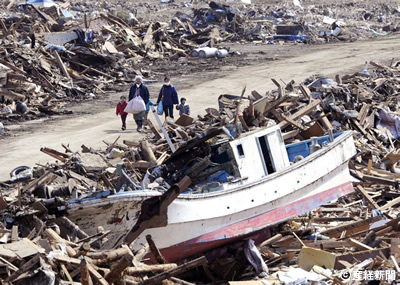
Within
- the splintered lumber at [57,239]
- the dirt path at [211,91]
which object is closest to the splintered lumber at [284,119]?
the dirt path at [211,91]

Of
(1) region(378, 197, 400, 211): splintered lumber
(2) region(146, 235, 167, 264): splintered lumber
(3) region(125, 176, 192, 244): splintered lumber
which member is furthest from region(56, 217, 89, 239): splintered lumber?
(1) region(378, 197, 400, 211): splintered lumber

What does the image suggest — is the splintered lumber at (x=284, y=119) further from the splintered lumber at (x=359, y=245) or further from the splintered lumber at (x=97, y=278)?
the splintered lumber at (x=97, y=278)

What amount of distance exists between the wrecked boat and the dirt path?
508cm

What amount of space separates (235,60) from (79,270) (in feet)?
87.2

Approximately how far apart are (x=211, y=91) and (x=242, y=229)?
1471 centimetres

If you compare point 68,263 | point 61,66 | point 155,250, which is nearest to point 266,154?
point 155,250

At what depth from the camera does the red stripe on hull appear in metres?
12.3

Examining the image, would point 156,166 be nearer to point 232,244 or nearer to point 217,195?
point 217,195

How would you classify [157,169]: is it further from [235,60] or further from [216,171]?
[235,60]

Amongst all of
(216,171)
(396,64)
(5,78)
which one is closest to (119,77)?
(5,78)

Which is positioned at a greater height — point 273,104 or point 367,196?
point 273,104

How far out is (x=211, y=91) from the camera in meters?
27.4

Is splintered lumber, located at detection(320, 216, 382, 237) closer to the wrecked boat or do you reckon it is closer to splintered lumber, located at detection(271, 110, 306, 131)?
the wrecked boat

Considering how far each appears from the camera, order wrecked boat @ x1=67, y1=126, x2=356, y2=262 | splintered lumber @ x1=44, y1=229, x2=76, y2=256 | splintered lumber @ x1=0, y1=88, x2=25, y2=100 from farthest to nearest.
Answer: splintered lumber @ x1=0, y1=88, x2=25, y2=100
wrecked boat @ x1=67, y1=126, x2=356, y2=262
splintered lumber @ x1=44, y1=229, x2=76, y2=256
